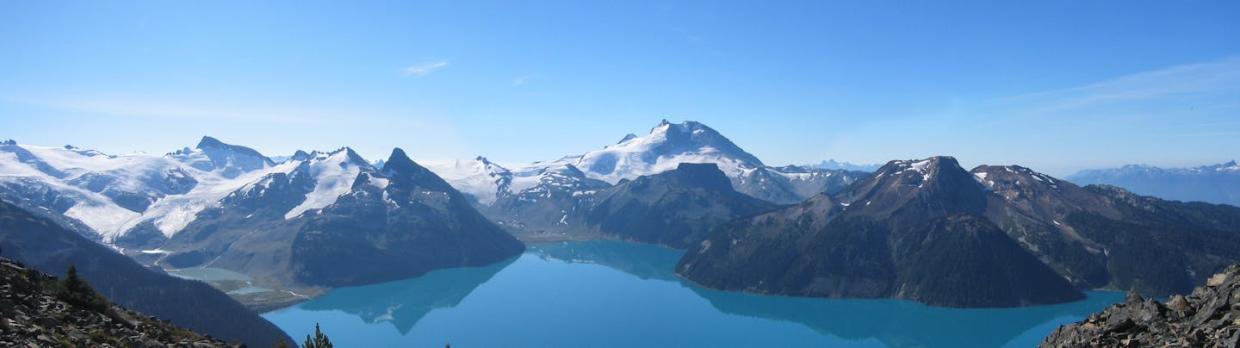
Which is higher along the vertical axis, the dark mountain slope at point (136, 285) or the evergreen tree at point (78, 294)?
the evergreen tree at point (78, 294)

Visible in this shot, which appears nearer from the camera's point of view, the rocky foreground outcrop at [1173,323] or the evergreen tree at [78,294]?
the rocky foreground outcrop at [1173,323]

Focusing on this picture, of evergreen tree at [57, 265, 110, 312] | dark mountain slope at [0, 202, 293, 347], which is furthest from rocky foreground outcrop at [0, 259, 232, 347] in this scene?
dark mountain slope at [0, 202, 293, 347]

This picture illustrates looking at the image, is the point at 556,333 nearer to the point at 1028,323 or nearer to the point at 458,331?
the point at 458,331

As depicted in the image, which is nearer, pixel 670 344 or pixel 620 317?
pixel 670 344

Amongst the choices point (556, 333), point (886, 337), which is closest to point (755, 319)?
point (886, 337)

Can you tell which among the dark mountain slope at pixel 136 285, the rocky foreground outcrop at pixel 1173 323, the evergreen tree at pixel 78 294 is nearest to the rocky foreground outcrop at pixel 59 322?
Result: the evergreen tree at pixel 78 294

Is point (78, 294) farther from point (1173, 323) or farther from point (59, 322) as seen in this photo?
point (1173, 323)

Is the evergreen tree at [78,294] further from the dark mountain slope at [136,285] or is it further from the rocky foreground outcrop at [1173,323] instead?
the dark mountain slope at [136,285]

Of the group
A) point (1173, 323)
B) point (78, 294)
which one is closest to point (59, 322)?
point (78, 294)
